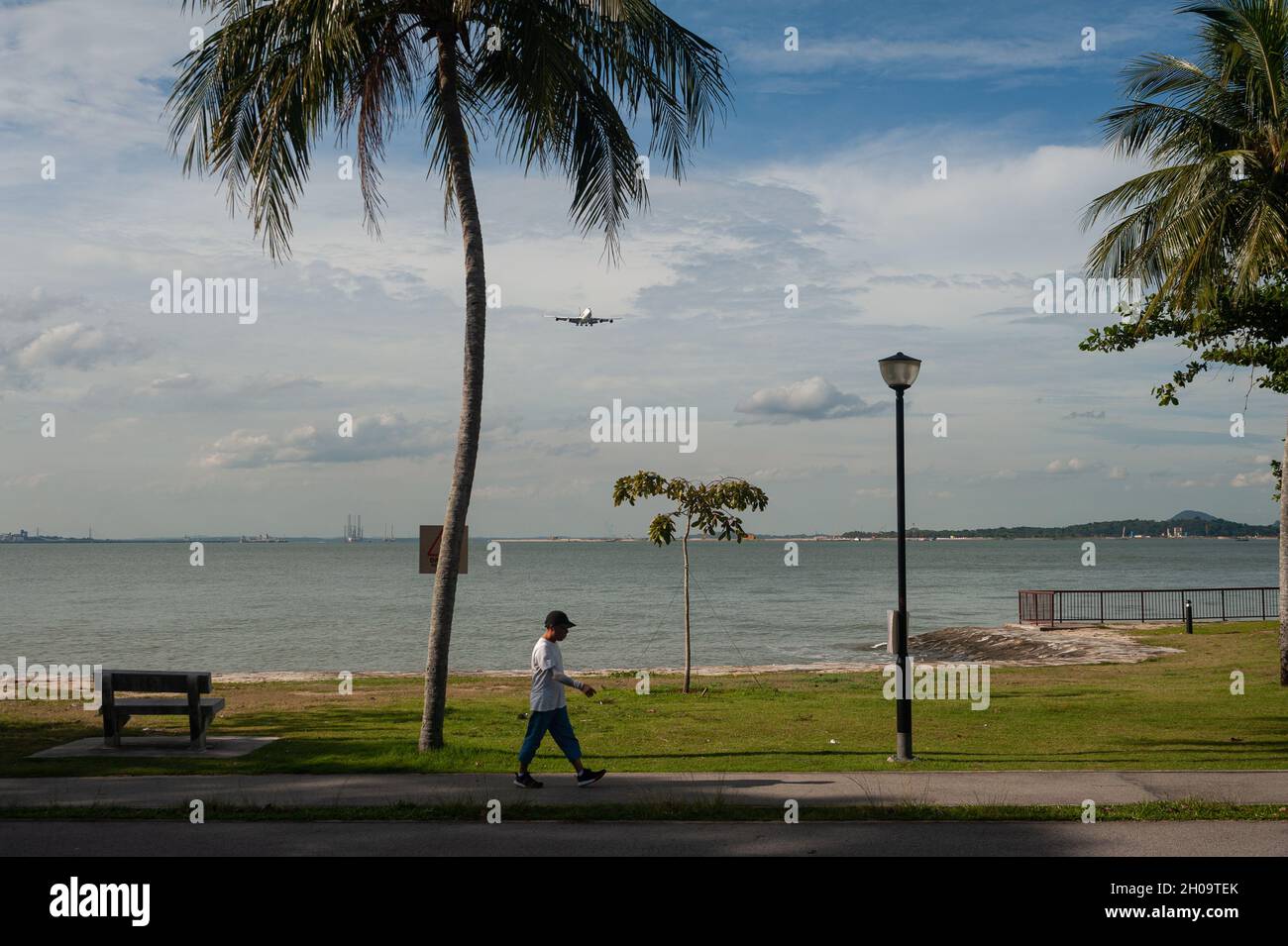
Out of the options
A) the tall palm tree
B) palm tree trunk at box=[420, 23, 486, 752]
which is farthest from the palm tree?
the tall palm tree

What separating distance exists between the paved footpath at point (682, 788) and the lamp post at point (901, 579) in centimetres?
122

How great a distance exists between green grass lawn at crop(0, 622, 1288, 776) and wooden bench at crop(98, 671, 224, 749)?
0.70 metres

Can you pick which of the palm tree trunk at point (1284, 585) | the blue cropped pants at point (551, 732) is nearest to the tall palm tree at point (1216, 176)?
the palm tree trunk at point (1284, 585)

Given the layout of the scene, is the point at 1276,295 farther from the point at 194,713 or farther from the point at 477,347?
the point at 194,713

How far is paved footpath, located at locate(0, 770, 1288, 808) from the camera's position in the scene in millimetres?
9383

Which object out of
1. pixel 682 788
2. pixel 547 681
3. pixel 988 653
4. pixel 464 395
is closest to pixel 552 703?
pixel 547 681

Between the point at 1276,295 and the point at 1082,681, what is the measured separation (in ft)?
26.8

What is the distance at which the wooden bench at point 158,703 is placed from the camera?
12422mm

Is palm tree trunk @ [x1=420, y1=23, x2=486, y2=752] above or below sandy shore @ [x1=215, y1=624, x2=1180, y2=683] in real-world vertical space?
above

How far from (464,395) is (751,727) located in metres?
6.02

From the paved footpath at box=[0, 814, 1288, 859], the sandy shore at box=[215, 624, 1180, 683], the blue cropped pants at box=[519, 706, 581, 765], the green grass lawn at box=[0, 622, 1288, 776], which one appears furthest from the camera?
the sandy shore at box=[215, 624, 1180, 683]

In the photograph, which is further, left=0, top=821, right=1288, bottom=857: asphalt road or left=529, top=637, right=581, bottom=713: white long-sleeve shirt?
left=529, top=637, right=581, bottom=713: white long-sleeve shirt

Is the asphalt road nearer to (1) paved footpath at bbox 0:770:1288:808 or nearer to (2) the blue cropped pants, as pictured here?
(1) paved footpath at bbox 0:770:1288:808

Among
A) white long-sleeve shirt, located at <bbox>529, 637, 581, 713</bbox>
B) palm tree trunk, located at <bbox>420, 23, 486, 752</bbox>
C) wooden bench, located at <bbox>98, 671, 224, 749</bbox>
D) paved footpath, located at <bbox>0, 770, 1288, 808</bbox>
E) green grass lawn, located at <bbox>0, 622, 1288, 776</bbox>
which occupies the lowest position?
green grass lawn, located at <bbox>0, 622, 1288, 776</bbox>
